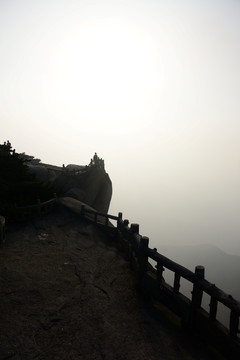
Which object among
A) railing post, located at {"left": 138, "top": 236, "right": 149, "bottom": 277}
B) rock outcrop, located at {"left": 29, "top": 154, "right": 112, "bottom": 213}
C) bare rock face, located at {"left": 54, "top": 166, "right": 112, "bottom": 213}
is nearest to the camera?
railing post, located at {"left": 138, "top": 236, "right": 149, "bottom": 277}

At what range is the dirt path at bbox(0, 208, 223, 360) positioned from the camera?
5219 millimetres

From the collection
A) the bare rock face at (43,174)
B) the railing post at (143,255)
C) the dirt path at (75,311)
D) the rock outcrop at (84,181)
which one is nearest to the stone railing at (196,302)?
the railing post at (143,255)

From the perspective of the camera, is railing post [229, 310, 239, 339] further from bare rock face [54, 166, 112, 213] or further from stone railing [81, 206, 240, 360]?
bare rock face [54, 166, 112, 213]

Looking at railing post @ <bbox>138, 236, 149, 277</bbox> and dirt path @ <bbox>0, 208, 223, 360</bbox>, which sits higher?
railing post @ <bbox>138, 236, 149, 277</bbox>

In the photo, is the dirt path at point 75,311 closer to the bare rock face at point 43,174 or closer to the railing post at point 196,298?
the railing post at point 196,298

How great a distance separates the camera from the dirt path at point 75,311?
5.22 meters

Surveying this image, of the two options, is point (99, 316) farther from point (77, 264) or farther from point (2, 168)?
point (2, 168)

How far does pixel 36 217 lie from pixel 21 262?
20.1 ft

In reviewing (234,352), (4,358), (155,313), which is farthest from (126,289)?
(4,358)

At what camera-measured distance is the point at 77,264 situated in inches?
373

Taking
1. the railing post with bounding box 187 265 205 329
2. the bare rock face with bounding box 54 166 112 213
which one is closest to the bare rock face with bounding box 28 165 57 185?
the bare rock face with bounding box 54 166 112 213

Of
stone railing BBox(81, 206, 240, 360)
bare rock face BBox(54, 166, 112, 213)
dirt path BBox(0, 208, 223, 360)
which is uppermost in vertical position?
bare rock face BBox(54, 166, 112, 213)

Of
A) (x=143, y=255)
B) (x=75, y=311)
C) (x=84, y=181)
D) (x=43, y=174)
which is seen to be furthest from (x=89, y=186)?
(x=75, y=311)

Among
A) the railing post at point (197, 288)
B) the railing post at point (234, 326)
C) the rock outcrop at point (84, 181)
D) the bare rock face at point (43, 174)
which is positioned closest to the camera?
the railing post at point (234, 326)
